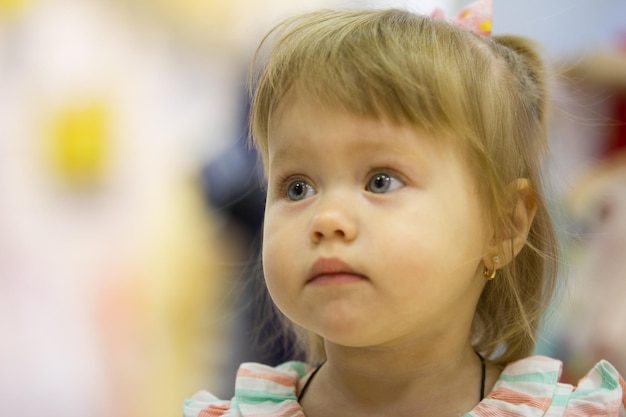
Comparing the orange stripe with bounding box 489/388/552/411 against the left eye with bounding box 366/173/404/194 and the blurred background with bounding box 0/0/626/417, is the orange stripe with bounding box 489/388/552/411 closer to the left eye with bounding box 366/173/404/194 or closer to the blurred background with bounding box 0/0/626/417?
the left eye with bounding box 366/173/404/194

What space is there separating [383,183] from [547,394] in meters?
0.33

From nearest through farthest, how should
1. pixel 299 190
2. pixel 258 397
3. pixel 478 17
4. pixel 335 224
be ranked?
pixel 335 224
pixel 299 190
pixel 258 397
pixel 478 17

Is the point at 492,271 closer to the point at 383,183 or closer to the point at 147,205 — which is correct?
the point at 383,183

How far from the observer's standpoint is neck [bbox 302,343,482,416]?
39.1 inches

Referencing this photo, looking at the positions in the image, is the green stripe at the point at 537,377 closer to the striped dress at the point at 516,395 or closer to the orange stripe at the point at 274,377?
the striped dress at the point at 516,395

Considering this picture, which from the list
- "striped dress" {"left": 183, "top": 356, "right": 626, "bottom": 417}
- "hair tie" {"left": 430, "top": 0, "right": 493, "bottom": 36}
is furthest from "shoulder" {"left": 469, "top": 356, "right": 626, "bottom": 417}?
"hair tie" {"left": 430, "top": 0, "right": 493, "bottom": 36}

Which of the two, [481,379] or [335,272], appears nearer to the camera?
[335,272]

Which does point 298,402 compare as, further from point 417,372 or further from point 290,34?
point 290,34

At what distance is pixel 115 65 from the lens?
1.78 m

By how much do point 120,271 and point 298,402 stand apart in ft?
2.53

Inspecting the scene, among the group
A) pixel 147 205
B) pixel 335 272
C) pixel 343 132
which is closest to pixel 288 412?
pixel 335 272

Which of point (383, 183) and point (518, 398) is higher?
point (383, 183)

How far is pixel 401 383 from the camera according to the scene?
1.00 meters

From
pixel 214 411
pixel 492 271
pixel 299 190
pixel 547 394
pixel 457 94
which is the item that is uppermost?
pixel 457 94
